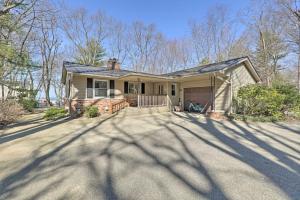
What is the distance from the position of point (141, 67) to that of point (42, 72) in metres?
15.5

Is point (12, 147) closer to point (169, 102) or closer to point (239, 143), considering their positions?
point (239, 143)

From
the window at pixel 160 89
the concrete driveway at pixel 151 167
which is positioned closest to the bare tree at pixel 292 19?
the window at pixel 160 89

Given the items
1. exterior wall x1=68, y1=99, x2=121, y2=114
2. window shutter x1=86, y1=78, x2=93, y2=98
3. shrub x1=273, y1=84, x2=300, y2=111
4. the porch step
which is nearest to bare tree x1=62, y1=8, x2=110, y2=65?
window shutter x1=86, y1=78, x2=93, y2=98

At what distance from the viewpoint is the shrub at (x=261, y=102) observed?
9852 mm

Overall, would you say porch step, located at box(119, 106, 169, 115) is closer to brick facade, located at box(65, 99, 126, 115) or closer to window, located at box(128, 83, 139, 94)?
brick facade, located at box(65, 99, 126, 115)

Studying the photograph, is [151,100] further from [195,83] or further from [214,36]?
[214,36]

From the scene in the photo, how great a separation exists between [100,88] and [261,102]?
34.8ft

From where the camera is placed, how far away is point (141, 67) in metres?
30.8

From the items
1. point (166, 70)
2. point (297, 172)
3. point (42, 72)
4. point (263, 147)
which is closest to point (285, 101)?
point (263, 147)

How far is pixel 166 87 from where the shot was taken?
1556 cm

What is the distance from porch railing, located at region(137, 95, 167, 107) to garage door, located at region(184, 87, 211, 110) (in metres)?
2.06

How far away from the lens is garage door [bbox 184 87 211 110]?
13.1 meters

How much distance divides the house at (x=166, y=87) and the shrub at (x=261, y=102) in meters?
0.97

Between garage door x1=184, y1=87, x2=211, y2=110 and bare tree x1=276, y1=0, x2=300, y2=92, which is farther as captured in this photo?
bare tree x1=276, y1=0, x2=300, y2=92
